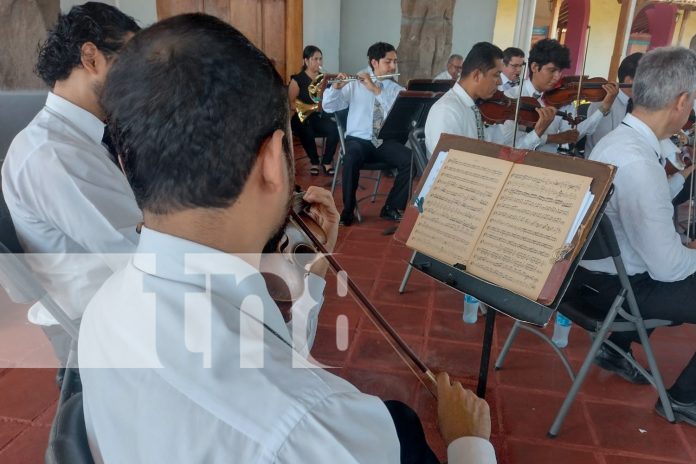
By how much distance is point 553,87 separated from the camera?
3.61 metres

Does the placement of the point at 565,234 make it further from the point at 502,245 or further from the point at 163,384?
the point at 163,384

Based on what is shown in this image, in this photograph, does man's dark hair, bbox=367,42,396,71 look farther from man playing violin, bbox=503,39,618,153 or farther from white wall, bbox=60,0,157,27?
white wall, bbox=60,0,157,27

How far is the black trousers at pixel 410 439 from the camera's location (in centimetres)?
88

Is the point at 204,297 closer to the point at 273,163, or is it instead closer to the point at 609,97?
the point at 273,163

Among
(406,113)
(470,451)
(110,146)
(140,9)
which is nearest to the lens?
(470,451)

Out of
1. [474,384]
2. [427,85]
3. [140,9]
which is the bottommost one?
[474,384]

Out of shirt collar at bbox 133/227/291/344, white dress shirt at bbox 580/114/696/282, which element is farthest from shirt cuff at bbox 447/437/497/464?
white dress shirt at bbox 580/114/696/282

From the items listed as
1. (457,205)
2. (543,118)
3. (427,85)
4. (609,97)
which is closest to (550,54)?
(609,97)

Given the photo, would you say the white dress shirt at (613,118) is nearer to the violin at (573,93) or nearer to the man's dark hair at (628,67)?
the violin at (573,93)

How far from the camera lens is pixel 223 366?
1.57ft

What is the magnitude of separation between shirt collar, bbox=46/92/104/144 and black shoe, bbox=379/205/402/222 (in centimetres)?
243

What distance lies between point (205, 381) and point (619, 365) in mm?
1900

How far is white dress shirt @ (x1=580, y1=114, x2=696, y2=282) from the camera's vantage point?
4.86ft

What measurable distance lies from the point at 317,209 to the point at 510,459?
3.17 feet
